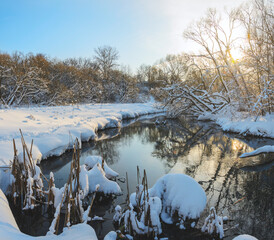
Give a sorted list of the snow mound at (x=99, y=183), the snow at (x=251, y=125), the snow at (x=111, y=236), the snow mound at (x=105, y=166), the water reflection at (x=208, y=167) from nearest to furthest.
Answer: the snow at (x=111, y=236) < the water reflection at (x=208, y=167) < the snow mound at (x=99, y=183) < the snow mound at (x=105, y=166) < the snow at (x=251, y=125)

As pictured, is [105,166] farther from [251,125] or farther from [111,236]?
[251,125]

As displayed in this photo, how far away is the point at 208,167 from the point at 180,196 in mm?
3762

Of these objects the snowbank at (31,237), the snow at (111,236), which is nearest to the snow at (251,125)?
the snow at (111,236)

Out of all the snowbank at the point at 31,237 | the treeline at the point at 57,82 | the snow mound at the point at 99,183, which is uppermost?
the treeline at the point at 57,82

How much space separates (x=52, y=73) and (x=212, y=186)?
20782 millimetres

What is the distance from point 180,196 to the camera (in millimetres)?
3580

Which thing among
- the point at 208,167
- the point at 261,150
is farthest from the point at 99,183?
the point at 261,150

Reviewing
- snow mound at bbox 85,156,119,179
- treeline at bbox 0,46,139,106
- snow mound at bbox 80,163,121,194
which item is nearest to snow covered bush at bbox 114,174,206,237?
snow mound at bbox 80,163,121,194

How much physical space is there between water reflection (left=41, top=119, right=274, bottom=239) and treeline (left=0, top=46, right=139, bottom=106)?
860 centimetres

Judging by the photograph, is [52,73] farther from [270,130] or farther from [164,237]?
[164,237]

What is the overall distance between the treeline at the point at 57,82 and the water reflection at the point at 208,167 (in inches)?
338

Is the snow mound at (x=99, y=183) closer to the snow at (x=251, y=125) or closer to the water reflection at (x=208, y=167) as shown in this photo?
the water reflection at (x=208, y=167)

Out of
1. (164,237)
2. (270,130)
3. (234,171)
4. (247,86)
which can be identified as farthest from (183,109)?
(164,237)

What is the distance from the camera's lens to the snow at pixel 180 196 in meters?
3.49
